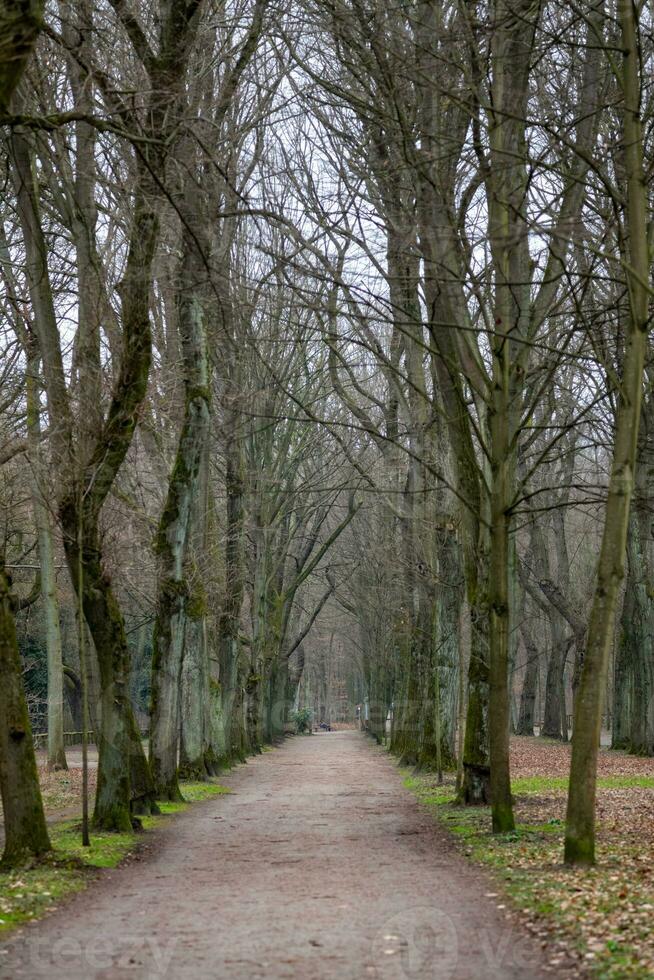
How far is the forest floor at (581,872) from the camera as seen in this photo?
694 centimetres

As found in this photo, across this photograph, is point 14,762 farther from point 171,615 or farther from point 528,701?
point 528,701

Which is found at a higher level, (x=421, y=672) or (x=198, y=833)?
(x=421, y=672)

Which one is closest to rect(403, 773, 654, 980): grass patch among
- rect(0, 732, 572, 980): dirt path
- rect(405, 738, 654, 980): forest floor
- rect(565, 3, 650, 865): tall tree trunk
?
rect(405, 738, 654, 980): forest floor

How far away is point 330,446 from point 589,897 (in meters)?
29.8

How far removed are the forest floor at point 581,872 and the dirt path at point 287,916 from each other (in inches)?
11.2

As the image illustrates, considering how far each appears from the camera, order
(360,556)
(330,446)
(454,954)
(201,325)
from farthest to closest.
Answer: (360,556) < (330,446) < (201,325) < (454,954)

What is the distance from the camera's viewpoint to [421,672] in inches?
1051

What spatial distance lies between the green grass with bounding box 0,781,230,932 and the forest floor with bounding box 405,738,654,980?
3.56 meters

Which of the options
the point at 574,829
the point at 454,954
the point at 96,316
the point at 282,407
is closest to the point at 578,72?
the point at 96,316

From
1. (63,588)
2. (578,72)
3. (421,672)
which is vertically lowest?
(421,672)

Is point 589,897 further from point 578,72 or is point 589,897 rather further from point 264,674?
point 264,674

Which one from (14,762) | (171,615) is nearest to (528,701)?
(171,615)

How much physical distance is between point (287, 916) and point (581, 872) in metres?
2.64

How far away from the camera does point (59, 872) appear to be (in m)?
10.3
